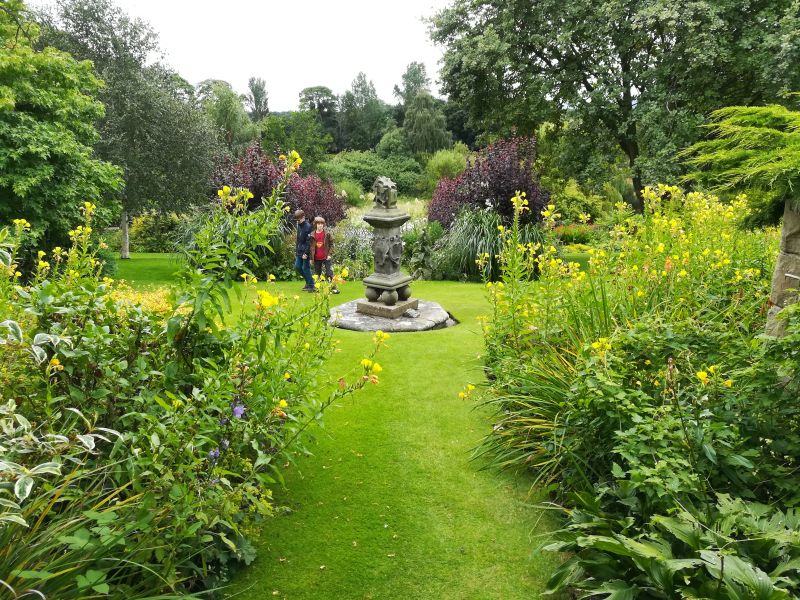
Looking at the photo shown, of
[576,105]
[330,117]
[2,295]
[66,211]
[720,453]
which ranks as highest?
[330,117]

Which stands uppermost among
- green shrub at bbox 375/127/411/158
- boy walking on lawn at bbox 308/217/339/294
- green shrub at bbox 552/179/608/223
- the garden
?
green shrub at bbox 375/127/411/158

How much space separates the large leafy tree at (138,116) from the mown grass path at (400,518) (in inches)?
481

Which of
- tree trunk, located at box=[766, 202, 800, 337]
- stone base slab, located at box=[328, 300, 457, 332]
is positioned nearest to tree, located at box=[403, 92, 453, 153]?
stone base slab, located at box=[328, 300, 457, 332]

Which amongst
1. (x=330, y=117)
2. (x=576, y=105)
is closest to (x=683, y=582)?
(x=576, y=105)

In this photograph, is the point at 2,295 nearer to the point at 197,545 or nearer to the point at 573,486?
the point at 197,545

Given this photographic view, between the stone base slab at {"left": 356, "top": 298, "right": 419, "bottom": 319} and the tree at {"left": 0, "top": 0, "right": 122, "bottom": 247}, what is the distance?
5317mm

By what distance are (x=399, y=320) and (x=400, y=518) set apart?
4.33 m

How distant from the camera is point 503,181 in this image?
11.5 meters

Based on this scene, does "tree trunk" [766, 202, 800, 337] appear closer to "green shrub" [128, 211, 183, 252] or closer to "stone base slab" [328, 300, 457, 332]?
"stone base slab" [328, 300, 457, 332]

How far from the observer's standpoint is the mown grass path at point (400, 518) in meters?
2.65

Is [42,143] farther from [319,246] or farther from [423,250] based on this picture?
[423,250]

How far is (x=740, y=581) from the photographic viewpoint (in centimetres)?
179

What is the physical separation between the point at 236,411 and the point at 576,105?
13029mm

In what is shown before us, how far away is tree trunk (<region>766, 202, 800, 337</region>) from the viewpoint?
296cm
